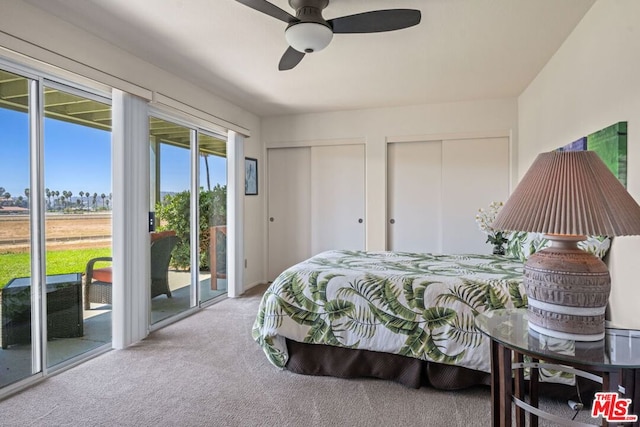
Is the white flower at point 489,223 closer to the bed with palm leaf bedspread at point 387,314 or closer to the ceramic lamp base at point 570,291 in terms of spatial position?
the bed with palm leaf bedspread at point 387,314

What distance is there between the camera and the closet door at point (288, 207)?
502 cm

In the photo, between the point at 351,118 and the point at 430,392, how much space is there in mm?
3456

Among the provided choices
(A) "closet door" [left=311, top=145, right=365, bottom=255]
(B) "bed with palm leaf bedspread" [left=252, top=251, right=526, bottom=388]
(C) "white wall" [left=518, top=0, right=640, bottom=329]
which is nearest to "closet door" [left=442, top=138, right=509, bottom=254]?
(A) "closet door" [left=311, top=145, right=365, bottom=255]

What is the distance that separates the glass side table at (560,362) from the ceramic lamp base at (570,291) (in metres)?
0.04

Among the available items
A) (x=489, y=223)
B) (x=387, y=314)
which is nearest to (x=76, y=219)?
(x=387, y=314)

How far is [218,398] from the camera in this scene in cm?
210

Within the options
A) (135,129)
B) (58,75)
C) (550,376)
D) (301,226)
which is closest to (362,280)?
(550,376)

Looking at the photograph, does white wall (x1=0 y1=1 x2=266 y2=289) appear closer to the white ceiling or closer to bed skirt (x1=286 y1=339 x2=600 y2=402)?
the white ceiling

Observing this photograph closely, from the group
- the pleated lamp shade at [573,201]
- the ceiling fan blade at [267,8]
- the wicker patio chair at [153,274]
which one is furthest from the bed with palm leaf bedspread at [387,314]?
the ceiling fan blade at [267,8]

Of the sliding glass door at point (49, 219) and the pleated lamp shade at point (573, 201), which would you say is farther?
the sliding glass door at point (49, 219)

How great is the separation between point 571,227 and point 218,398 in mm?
1972

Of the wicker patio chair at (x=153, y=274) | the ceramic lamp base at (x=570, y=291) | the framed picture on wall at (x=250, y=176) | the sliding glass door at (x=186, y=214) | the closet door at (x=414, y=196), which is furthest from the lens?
the framed picture on wall at (x=250, y=176)

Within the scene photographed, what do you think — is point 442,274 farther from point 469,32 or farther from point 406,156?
point 406,156

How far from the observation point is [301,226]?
16.6 feet
